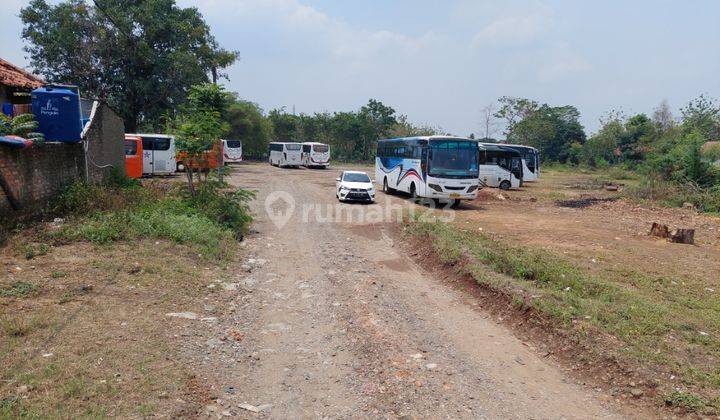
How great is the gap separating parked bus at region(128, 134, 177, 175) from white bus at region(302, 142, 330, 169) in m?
16.7

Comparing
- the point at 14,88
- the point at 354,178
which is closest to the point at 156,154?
the point at 14,88

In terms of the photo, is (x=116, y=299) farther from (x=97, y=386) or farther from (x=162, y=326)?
(x=97, y=386)

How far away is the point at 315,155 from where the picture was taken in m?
44.0

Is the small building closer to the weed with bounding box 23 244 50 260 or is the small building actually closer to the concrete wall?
the concrete wall

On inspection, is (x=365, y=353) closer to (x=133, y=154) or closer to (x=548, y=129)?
(x=133, y=154)

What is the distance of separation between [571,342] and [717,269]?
20.9 ft

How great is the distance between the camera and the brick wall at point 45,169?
9.74m

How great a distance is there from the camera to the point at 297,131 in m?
61.2

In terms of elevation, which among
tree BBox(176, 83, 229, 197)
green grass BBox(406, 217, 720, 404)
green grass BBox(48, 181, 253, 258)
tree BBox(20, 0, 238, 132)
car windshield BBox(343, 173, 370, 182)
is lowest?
green grass BBox(406, 217, 720, 404)

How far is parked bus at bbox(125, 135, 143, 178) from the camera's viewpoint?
23.8 m

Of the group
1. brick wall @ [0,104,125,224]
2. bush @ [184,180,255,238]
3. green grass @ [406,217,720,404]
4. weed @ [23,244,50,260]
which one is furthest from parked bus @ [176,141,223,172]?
green grass @ [406,217,720,404]

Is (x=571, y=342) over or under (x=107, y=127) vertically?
under

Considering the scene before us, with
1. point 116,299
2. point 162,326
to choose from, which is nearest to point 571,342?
point 162,326

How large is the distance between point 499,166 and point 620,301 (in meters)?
22.3
